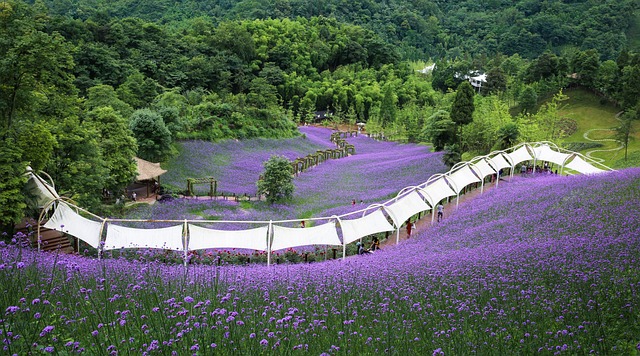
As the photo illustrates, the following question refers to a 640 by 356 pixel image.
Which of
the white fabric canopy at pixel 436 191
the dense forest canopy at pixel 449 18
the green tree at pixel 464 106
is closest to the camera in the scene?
the white fabric canopy at pixel 436 191

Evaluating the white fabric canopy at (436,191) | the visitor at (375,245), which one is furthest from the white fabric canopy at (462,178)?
the visitor at (375,245)

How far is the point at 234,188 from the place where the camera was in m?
34.5

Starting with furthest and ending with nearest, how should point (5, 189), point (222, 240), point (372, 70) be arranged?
point (372, 70) → point (222, 240) → point (5, 189)

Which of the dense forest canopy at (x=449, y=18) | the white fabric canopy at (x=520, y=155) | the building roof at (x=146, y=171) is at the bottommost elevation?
the building roof at (x=146, y=171)

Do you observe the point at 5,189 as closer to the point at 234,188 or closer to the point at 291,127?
the point at 234,188

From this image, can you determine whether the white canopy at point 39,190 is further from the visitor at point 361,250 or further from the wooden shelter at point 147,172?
the visitor at point 361,250

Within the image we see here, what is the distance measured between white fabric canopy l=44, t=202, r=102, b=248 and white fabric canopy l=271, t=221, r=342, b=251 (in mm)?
6013

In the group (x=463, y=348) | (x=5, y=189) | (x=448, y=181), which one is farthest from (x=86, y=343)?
(x=448, y=181)

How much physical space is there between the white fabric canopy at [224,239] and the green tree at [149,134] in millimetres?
16144

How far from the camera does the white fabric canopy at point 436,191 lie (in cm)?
2527

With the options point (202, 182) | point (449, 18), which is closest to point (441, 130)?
point (202, 182)

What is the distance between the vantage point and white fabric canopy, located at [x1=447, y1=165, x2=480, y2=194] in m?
27.7

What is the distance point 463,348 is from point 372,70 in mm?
95805

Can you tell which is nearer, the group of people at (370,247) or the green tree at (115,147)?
the group of people at (370,247)
